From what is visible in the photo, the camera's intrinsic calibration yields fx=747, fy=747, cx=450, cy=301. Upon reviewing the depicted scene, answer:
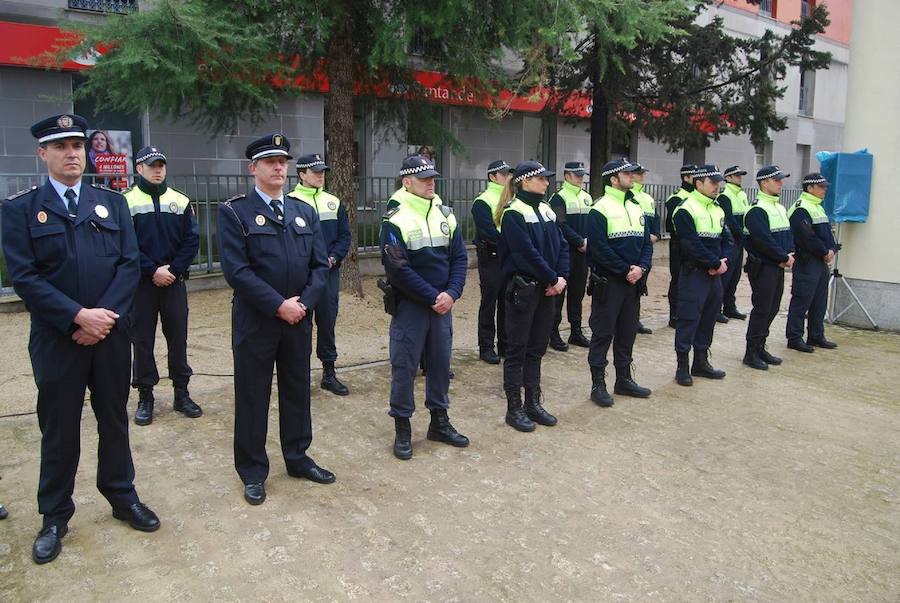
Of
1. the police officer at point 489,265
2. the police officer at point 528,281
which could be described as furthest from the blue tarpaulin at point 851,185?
the police officer at point 528,281

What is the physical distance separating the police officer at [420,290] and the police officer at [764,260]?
3.96m

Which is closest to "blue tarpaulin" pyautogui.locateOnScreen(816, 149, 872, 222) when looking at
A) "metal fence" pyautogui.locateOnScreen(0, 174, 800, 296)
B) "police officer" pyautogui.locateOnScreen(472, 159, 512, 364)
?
"police officer" pyautogui.locateOnScreen(472, 159, 512, 364)

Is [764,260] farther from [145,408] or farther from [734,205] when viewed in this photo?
[145,408]

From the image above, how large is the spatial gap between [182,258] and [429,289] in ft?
Answer: 6.81

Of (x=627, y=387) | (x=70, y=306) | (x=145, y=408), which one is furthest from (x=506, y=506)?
(x=145, y=408)

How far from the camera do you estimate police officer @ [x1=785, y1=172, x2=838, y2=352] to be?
8.38m

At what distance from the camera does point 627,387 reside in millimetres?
6680

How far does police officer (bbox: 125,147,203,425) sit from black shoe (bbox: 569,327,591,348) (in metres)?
4.48

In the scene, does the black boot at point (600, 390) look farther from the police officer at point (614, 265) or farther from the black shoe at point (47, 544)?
the black shoe at point (47, 544)

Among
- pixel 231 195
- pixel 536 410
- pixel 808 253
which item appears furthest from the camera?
pixel 231 195

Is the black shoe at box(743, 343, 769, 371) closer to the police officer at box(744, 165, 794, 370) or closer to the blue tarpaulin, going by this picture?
the police officer at box(744, 165, 794, 370)

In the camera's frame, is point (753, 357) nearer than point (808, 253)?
Yes

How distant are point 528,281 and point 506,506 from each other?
6.27 feet

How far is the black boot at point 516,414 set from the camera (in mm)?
5719
